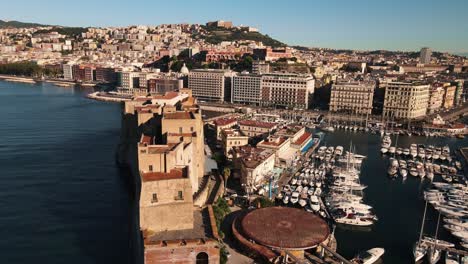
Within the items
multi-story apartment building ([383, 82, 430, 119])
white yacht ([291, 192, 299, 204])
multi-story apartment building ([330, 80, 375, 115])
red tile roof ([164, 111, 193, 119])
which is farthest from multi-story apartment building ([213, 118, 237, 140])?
multi-story apartment building ([383, 82, 430, 119])

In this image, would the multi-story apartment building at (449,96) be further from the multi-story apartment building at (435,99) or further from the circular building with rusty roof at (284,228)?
the circular building with rusty roof at (284,228)

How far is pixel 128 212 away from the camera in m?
27.8

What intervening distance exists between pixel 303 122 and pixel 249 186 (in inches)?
1301

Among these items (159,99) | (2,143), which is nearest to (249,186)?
(159,99)

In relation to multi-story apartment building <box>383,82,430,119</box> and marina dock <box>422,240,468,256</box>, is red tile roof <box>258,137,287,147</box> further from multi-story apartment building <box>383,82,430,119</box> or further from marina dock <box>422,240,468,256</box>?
multi-story apartment building <box>383,82,430,119</box>

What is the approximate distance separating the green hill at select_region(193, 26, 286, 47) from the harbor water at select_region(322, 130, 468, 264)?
5319 inches

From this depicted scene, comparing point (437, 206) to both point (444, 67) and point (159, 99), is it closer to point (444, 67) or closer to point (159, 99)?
point (159, 99)

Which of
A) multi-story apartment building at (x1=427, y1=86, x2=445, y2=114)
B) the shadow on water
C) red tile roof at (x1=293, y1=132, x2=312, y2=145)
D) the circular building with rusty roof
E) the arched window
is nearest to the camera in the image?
the arched window

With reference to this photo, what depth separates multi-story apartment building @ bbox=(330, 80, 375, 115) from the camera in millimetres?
68812

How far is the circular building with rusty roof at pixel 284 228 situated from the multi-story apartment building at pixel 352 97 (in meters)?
48.4

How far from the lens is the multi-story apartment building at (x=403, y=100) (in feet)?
218

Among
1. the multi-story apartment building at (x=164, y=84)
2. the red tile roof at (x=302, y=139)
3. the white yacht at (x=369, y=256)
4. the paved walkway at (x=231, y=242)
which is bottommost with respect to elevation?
the white yacht at (x=369, y=256)

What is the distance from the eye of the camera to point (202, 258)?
17703 mm

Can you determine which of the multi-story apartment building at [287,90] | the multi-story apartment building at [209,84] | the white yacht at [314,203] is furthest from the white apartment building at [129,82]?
the white yacht at [314,203]
